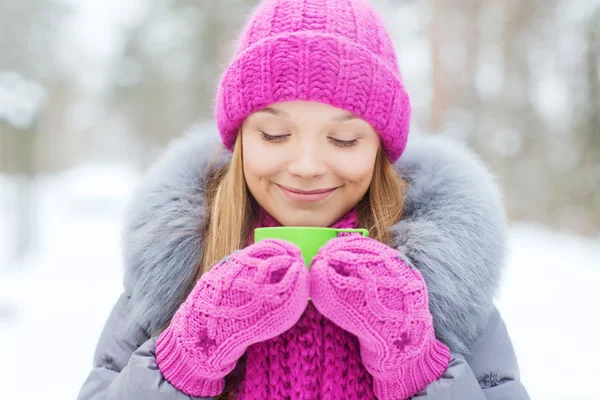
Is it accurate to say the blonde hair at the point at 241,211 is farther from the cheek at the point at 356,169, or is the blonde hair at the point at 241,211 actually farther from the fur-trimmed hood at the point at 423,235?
the cheek at the point at 356,169

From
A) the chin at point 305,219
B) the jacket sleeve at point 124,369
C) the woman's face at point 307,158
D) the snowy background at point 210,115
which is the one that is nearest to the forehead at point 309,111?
the woman's face at point 307,158

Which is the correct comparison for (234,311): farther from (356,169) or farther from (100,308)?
(100,308)

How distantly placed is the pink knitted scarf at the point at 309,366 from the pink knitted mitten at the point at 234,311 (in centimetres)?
10

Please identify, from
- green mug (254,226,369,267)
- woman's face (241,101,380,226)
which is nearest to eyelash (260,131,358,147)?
woman's face (241,101,380,226)

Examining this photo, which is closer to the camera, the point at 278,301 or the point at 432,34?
the point at 278,301

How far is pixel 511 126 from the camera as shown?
632cm

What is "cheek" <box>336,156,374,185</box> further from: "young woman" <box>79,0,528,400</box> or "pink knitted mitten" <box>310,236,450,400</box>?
"pink knitted mitten" <box>310,236,450,400</box>

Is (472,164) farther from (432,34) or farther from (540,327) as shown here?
(432,34)

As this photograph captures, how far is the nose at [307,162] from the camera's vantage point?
108 cm

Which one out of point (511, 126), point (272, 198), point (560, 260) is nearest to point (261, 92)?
point (272, 198)

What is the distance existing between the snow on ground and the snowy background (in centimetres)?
1

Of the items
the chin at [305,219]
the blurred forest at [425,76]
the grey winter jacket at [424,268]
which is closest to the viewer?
the grey winter jacket at [424,268]

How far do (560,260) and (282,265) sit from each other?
483 cm

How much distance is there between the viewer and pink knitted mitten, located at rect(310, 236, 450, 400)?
2.94ft
